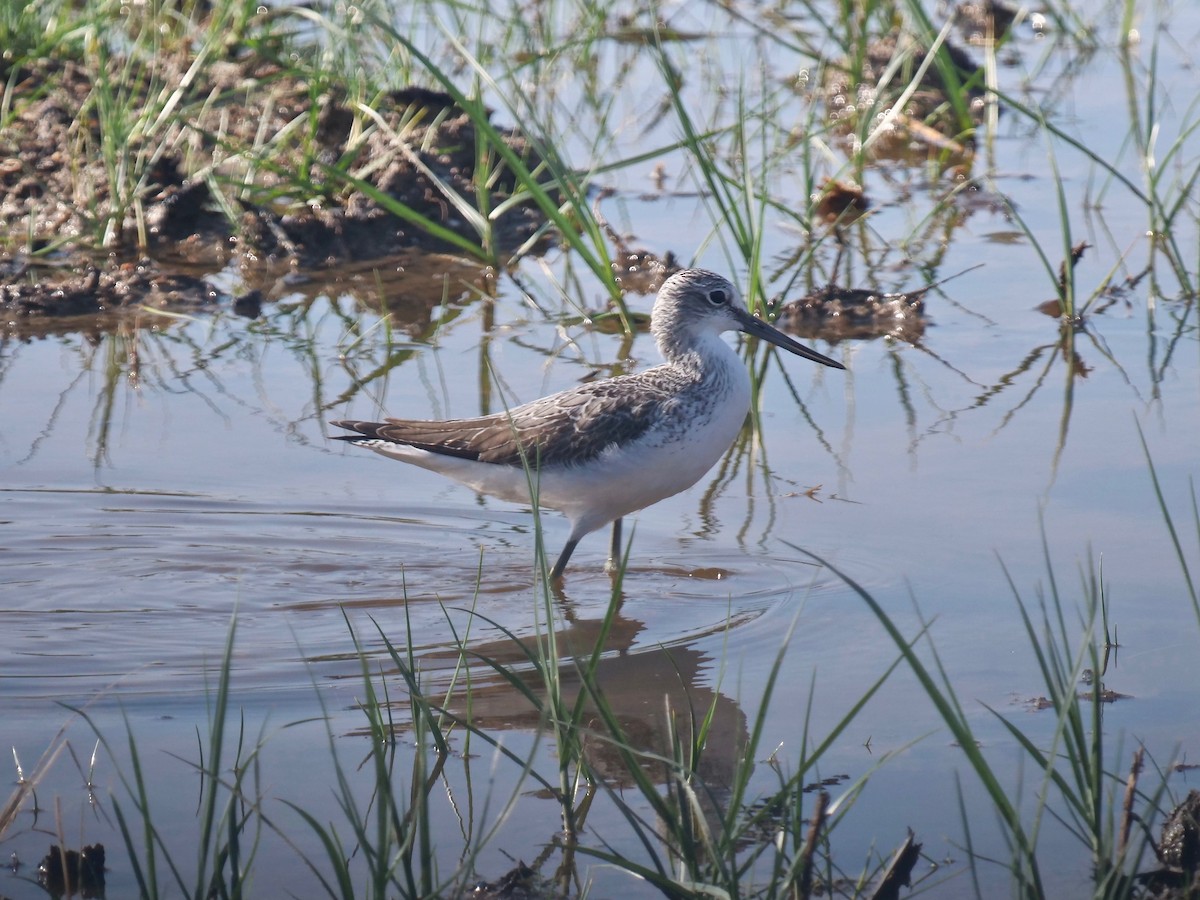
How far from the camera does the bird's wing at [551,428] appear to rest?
5602 mm

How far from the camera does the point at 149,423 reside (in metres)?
6.51

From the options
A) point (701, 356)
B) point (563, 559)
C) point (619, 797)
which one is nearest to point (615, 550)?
point (563, 559)

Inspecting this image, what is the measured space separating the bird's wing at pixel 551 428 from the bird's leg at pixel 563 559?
34cm

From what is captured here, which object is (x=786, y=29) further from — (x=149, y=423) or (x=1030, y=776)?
(x=1030, y=776)

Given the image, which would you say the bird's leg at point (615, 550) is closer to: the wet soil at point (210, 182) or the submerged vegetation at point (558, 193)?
the submerged vegetation at point (558, 193)

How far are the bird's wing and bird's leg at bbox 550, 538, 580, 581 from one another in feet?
1.11

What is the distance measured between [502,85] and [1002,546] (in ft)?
20.4

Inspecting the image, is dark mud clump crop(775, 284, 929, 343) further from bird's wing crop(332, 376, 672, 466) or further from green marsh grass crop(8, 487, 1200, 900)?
green marsh grass crop(8, 487, 1200, 900)

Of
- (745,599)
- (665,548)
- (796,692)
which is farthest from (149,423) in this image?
(796,692)

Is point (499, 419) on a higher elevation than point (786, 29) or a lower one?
lower

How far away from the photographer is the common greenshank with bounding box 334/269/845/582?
218 inches

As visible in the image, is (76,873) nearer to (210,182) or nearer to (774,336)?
(774,336)

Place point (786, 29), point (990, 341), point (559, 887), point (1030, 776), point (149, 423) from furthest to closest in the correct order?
point (786, 29), point (990, 341), point (149, 423), point (1030, 776), point (559, 887)

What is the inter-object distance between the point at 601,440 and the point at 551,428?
0.71ft
